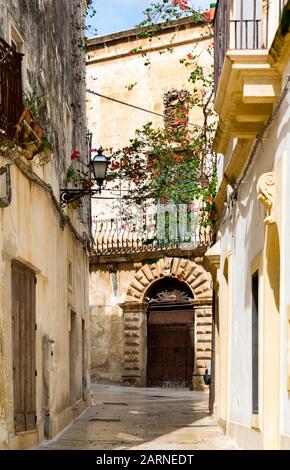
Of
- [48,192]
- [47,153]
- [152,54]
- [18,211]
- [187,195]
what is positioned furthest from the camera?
[152,54]

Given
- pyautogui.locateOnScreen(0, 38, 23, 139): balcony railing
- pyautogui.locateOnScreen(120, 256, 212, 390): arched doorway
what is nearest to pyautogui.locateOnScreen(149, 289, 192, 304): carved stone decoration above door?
pyautogui.locateOnScreen(120, 256, 212, 390): arched doorway

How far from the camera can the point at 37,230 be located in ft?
41.4

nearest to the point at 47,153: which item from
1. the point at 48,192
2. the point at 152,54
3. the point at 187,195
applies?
the point at 48,192

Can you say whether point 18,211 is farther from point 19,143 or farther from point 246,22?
point 246,22

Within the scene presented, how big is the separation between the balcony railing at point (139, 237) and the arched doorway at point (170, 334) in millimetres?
1190

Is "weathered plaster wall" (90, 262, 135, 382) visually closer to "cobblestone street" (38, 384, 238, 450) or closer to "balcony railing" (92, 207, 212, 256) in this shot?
→ "balcony railing" (92, 207, 212, 256)

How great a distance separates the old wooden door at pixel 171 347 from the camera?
91.9ft

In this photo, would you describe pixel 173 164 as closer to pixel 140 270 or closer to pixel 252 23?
pixel 252 23

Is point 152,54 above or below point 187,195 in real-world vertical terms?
above

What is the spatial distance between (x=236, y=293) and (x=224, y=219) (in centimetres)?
237

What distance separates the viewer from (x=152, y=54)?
29.5 m

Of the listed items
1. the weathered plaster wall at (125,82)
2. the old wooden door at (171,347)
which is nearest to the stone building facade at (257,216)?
the old wooden door at (171,347)

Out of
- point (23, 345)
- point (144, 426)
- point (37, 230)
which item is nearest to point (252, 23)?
point (37, 230)

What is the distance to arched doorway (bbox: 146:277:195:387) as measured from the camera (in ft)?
92.0
